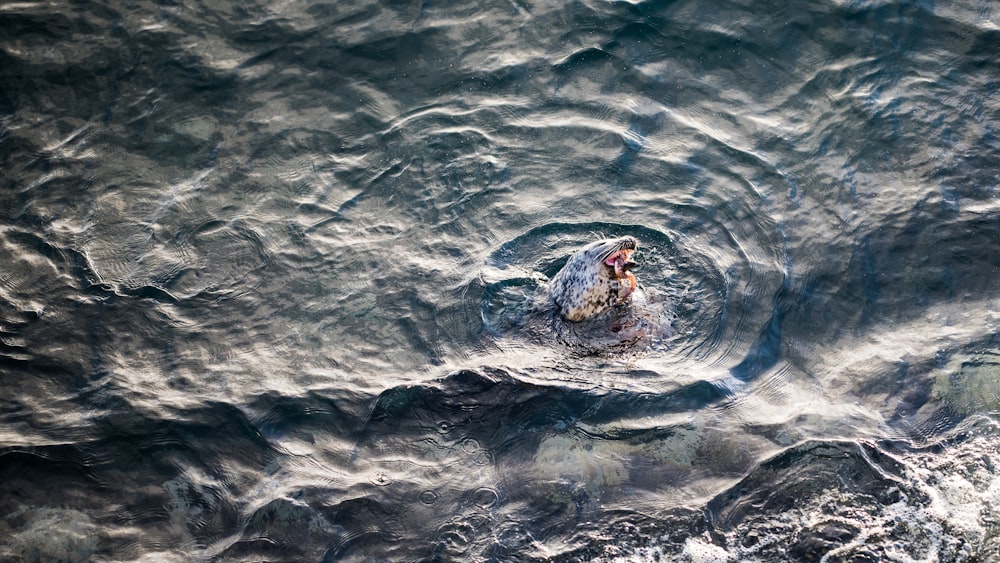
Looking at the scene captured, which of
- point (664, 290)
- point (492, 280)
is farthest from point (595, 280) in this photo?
point (492, 280)

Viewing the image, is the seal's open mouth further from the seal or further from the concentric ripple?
the concentric ripple

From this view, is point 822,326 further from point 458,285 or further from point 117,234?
point 117,234

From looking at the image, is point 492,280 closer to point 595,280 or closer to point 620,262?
point 595,280

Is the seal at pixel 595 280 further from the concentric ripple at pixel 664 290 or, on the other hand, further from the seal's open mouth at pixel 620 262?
the concentric ripple at pixel 664 290

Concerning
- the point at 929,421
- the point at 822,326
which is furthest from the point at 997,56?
the point at 929,421

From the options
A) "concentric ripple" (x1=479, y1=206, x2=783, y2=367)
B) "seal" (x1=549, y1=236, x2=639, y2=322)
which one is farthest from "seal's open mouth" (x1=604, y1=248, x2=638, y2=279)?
"concentric ripple" (x1=479, y1=206, x2=783, y2=367)

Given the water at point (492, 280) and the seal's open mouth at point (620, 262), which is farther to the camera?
the seal's open mouth at point (620, 262)

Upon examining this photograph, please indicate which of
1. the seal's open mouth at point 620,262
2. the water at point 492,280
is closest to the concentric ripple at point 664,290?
the water at point 492,280
